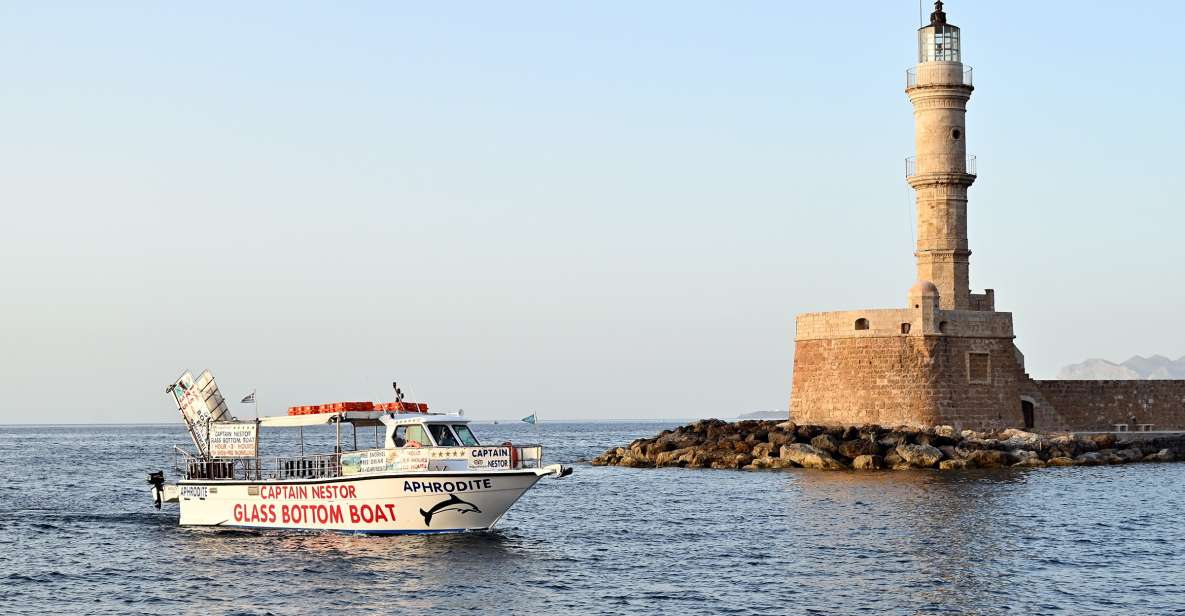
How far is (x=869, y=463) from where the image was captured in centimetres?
3994

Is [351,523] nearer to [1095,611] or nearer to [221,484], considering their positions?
[221,484]

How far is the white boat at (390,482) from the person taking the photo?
936 inches

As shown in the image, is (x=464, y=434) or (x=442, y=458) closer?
(x=442, y=458)

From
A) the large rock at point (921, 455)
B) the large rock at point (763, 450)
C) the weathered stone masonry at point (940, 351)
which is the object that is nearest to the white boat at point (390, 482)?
the large rock at point (921, 455)

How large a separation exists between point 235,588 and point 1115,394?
118 feet

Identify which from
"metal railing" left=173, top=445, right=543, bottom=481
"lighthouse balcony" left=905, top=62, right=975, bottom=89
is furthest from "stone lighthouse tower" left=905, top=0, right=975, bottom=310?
"metal railing" left=173, top=445, right=543, bottom=481

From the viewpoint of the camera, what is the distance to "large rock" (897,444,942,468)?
39.9 metres

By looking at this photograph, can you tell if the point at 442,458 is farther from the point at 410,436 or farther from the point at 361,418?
the point at 361,418

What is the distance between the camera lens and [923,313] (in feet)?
140

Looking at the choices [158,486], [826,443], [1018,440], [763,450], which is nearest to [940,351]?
[1018,440]

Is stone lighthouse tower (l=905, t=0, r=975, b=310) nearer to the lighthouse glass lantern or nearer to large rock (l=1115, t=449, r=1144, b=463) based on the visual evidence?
the lighthouse glass lantern

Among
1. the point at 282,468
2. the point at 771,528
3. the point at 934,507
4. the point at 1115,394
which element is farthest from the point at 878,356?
the point at 282,468

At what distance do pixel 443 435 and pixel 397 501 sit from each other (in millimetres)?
1426

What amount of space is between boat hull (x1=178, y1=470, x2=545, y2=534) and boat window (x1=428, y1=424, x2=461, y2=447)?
87cm
